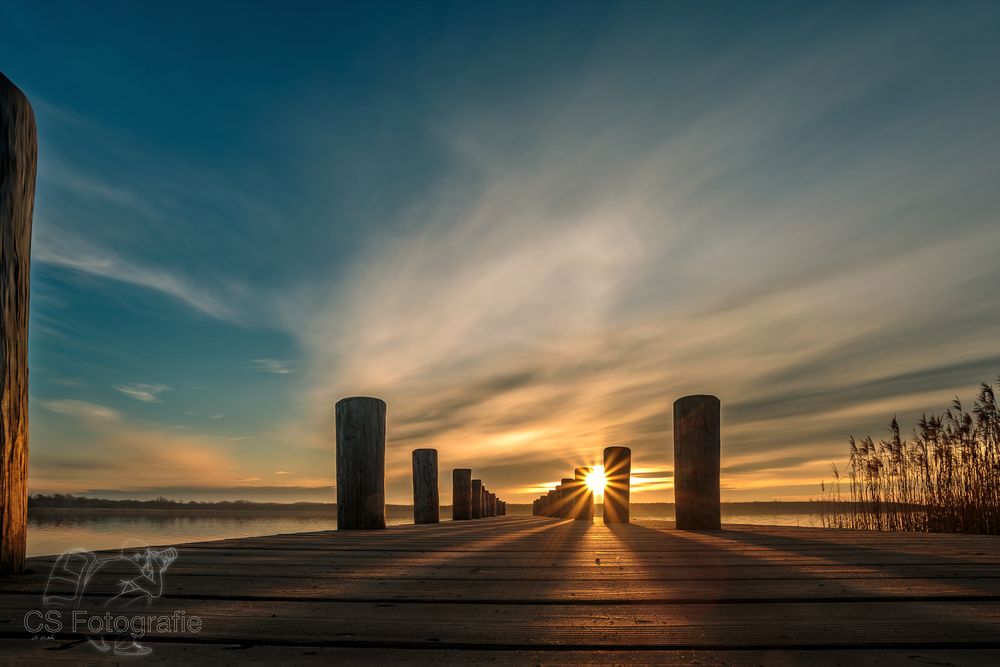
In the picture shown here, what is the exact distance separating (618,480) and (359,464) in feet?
15.5

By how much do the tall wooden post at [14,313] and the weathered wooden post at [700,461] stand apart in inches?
224

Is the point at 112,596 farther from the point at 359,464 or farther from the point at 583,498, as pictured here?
the point at 583,498

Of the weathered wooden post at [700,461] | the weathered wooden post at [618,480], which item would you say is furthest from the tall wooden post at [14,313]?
the weathered wooden post at [618,480]

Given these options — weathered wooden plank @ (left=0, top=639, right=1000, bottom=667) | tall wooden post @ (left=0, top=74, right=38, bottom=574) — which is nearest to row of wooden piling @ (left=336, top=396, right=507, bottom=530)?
tall wooden post @ (left=0, top=74, right=38, bottom=574)

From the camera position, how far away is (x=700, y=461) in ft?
21.2

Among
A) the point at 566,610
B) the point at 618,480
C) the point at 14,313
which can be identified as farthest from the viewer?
the point at 618,480

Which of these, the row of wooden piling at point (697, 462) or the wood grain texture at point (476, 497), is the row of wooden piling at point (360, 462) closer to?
the row of wooden piling at point (697, 462)

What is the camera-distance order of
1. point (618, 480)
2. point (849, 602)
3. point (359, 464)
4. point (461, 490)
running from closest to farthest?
point (849, 602)
point (359, 464)
point (618, 480)
point (461, 490)

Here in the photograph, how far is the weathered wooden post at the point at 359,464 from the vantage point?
20.5ft

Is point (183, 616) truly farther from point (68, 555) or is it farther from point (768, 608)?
point (768, 608)

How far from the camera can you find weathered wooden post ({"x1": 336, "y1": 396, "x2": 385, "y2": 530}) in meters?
6.26

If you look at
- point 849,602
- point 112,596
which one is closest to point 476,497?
point 112,596

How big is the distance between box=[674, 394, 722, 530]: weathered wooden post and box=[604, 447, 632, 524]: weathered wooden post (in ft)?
A: 8.98

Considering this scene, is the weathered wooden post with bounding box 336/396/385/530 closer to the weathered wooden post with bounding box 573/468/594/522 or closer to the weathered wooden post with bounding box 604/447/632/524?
the weathered wooden post with bounding box 604/447/632/524
